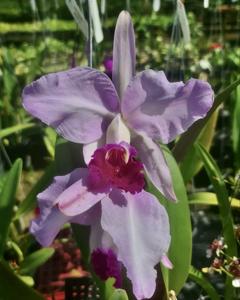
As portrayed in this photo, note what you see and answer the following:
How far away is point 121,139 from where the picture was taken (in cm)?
75

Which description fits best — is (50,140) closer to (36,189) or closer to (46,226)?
(36,189)

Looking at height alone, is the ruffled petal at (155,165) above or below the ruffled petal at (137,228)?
above

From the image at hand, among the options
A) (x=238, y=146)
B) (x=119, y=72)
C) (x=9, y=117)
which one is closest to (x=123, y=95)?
(x=119, y=72)

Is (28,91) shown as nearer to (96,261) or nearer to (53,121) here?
(53,121)

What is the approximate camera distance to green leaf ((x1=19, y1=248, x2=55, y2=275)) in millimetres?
1282

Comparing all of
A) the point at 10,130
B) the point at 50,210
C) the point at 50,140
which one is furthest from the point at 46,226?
the point at 50,140

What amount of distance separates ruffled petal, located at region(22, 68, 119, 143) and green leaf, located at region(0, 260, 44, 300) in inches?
12.1

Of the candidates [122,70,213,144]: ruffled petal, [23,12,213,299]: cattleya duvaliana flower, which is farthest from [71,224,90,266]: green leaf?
[122,70,213,144]: ruffled petal

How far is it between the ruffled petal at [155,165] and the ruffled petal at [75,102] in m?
0.06

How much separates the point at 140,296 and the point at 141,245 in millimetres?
67

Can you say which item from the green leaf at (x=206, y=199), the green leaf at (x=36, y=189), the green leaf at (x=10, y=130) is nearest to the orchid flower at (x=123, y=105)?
the green leaf at (x=36, y=189)

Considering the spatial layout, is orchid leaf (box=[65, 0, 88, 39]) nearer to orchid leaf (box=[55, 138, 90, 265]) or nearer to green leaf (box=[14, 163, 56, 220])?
orchid leaf (box=[55, 138, 90, 265])

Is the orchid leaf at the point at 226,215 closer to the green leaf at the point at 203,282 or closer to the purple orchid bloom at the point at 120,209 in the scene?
the green leaf at the point at 203,282

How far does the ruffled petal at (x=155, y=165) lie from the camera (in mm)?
774
